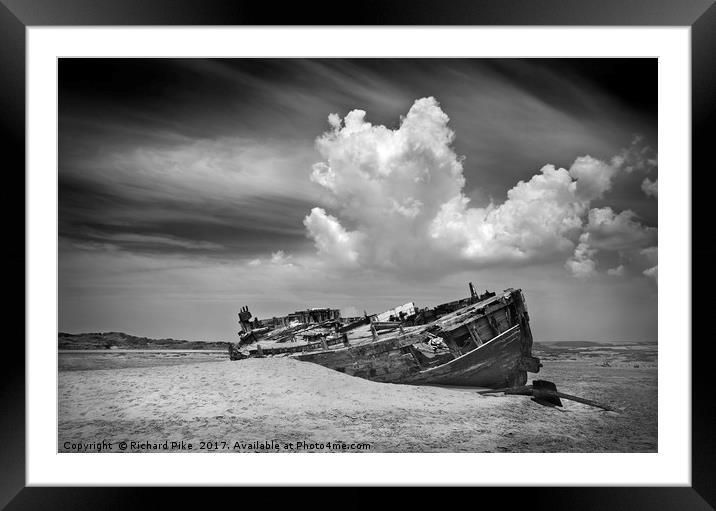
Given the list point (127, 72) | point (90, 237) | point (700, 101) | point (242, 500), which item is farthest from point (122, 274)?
point (700, 101)

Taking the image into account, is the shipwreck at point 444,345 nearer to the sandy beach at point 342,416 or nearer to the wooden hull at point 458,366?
the wooden hull at point 458,366

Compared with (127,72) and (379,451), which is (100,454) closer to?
(379,451)

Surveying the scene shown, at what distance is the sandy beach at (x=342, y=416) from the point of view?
6.31 metres

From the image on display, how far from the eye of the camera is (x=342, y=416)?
6.55 meters

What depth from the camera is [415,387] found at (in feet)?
24.2

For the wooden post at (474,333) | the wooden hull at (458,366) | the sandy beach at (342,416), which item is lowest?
the sandy beach at (342,416)

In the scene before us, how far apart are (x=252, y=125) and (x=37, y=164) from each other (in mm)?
3029

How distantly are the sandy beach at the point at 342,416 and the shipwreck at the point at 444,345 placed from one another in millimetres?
529

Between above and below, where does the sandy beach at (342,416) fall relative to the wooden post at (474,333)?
below
